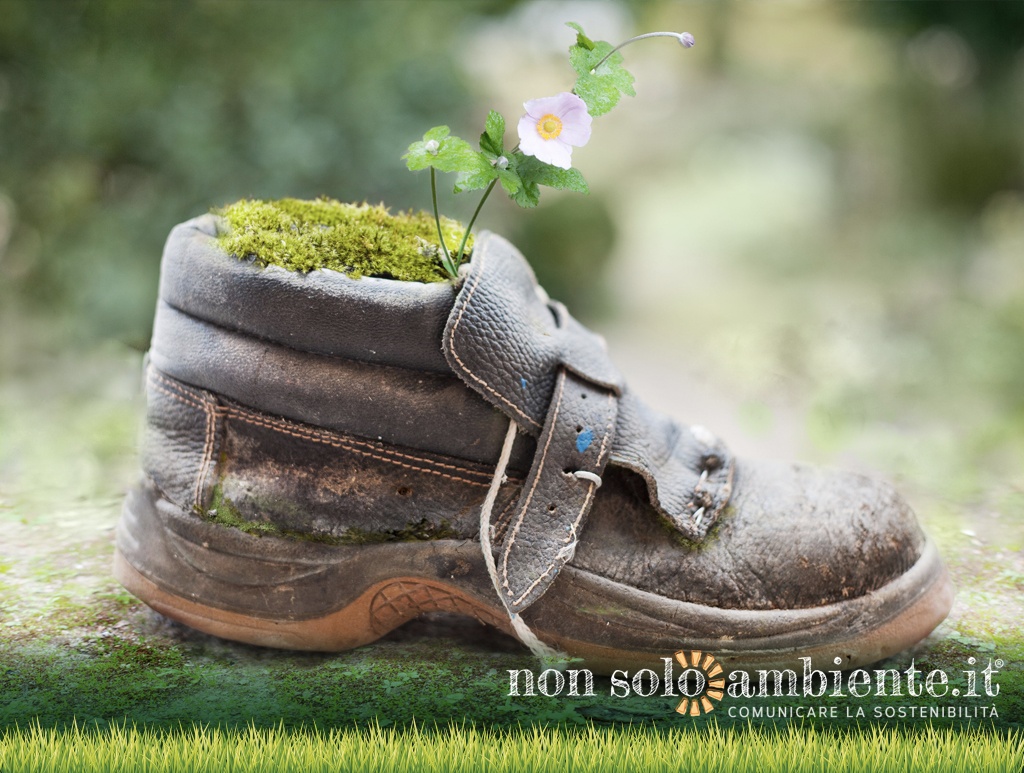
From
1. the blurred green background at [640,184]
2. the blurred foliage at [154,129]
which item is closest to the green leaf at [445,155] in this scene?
the blurred green background at [640,184]

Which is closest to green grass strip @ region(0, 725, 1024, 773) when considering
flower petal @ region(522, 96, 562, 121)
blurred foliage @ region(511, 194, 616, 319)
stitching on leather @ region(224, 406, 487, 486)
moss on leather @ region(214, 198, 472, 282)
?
stitching on leather @ region(224, 406, 487, 486)

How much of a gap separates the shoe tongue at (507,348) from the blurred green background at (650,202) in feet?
1.81

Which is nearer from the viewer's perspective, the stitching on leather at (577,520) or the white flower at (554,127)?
the white flower at (554,127)

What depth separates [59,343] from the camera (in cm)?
334

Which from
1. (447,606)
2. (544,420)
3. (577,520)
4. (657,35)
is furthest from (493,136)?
(447,606)

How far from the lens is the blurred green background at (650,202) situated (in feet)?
6.51

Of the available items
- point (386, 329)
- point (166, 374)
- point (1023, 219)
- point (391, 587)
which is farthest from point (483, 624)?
point (1023, 219)

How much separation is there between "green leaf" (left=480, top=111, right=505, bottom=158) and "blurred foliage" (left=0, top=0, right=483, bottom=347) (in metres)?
2.22

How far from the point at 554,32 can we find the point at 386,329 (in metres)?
4.09

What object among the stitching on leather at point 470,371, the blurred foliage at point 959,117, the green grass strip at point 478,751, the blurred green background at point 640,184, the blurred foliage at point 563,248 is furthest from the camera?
the blurred foliage at point 959,117

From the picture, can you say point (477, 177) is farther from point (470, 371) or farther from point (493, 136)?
point (470, 371)

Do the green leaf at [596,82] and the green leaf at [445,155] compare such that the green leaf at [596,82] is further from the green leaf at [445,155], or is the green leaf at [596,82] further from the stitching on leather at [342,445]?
the stitching on leather at [342,445]

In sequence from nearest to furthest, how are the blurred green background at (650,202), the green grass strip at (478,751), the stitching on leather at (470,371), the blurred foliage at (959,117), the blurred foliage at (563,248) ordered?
the green grass strip at (478,751) → the stitching on leather at (470,371) → the blurred green background at (650,202) → the blurred foliage at (563,248) → the blurred foliage at (959,117)

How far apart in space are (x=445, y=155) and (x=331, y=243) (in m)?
0.22
